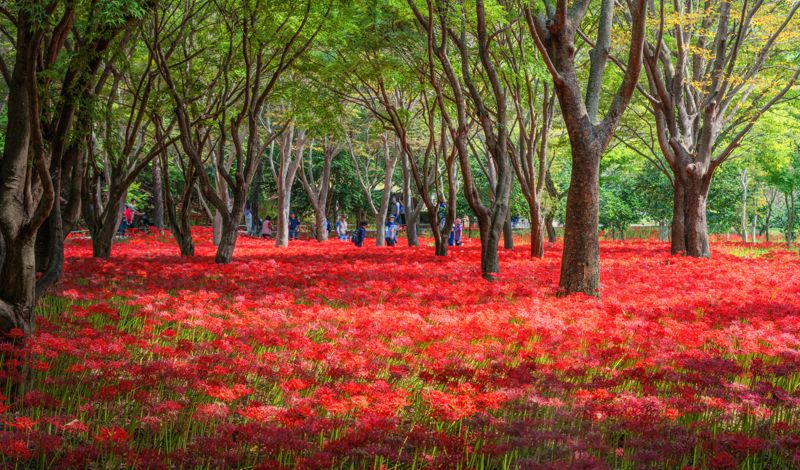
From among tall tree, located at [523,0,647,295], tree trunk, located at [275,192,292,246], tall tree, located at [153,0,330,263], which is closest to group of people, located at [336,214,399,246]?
tree trunk, located at [275,192,292,246]

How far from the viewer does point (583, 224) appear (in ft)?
35.3

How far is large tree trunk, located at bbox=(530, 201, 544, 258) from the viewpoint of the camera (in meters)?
18.9

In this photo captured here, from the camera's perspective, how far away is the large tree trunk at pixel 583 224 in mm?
10633

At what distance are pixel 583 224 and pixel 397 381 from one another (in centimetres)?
615

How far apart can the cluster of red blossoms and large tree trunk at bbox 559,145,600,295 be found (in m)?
0.53

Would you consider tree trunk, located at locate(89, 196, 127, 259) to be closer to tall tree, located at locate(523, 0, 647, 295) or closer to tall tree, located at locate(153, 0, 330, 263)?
tall tree, located at locate(153, 0, 330, 263)

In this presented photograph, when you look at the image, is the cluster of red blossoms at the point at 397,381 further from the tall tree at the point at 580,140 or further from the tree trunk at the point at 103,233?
the tree trunk at the point at 103,233

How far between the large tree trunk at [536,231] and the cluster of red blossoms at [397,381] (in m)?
8.71

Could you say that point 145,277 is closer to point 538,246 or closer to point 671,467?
point 671,467

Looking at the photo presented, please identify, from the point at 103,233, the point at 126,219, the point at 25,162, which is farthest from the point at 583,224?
the point at 126,219

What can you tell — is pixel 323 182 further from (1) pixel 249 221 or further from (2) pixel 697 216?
(2) pixel 697 216

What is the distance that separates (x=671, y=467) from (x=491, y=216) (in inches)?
408

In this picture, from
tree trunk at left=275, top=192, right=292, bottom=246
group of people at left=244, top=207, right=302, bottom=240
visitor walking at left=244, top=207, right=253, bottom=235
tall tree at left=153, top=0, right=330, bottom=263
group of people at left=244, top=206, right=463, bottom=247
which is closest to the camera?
tall tree at left=153, top=0, right=330, bottom=263

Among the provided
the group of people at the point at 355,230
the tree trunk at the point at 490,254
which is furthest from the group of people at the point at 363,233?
the tree trunk at the point at 490,254
